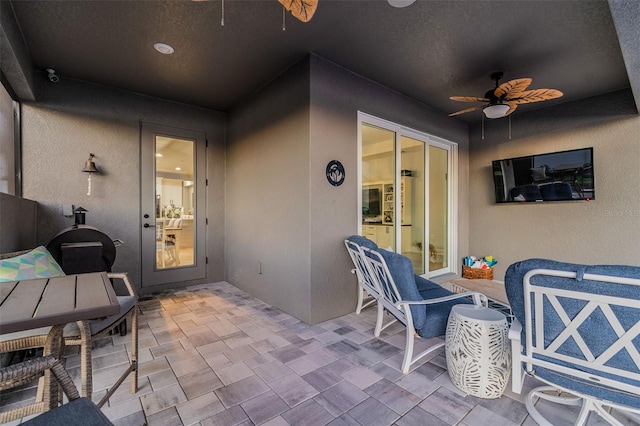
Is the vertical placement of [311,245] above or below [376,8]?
below

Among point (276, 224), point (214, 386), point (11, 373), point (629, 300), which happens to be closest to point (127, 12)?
point (276, 224)

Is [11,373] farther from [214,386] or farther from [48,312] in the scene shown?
[214,386]

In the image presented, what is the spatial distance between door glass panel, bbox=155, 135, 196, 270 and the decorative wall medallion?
251 centimetres

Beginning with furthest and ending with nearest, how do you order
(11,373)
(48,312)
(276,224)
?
(276,224), (48,312), (11,373)

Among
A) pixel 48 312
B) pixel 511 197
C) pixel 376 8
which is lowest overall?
pixel 48 312

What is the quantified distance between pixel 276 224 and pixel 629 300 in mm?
2941

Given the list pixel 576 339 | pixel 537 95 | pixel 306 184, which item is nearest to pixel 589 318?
pixel 576 339

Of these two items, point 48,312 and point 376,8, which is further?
point 376,8

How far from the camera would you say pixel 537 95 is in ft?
9.82

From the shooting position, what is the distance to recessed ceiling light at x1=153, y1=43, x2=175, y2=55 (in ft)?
9.00

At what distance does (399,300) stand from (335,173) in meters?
1.57

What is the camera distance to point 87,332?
140 cm

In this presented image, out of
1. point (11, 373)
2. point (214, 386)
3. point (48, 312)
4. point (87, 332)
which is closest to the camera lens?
point (11, 373)

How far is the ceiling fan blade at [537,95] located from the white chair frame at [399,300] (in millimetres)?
2224
